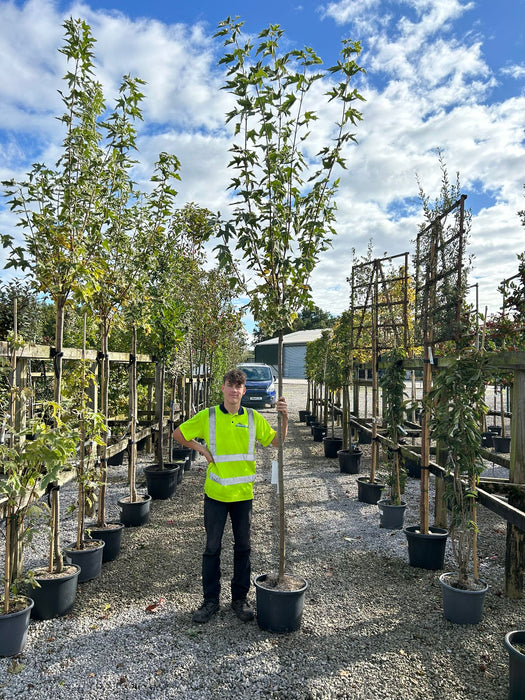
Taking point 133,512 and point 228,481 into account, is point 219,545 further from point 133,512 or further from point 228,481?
point 133,512

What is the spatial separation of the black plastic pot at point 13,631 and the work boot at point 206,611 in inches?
45.3

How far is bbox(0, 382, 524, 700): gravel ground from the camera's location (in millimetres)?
3010

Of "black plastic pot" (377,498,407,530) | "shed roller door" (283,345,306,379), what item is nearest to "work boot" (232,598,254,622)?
"black plastic pot" (377,498,407,530)

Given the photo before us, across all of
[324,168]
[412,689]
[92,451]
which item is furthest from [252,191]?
[412,689]

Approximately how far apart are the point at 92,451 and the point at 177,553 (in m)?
1.36

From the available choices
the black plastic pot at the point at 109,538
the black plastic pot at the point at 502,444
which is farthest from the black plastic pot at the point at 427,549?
the black plastic pot at the point at 502,444

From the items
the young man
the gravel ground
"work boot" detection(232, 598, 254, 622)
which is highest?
the young man

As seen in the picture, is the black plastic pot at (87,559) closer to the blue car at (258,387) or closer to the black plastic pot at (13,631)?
the black plastic pot at (13,631)

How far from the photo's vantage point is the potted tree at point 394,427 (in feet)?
19.7

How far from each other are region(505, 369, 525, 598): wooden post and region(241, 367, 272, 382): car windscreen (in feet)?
55.3

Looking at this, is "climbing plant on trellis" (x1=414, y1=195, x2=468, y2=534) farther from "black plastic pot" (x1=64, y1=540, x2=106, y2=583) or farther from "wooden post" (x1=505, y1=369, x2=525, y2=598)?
"black plastic pot" (x1=64, y1=540, x2=106, y2=583)

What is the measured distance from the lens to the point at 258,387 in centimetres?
2028

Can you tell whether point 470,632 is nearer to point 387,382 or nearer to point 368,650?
point 368,650

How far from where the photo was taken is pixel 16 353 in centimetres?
380
